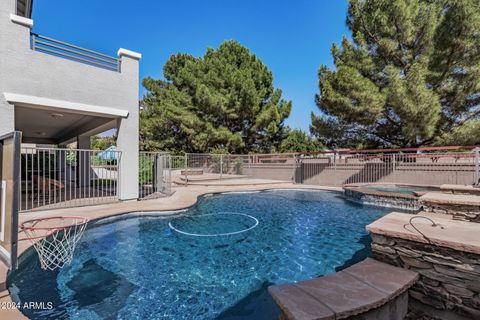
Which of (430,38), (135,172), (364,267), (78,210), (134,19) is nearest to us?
(364,267)

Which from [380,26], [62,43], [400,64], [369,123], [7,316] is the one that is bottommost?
[7,316]

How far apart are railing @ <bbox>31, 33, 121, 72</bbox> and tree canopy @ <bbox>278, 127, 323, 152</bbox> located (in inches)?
610

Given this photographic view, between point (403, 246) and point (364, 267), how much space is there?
1.65ft

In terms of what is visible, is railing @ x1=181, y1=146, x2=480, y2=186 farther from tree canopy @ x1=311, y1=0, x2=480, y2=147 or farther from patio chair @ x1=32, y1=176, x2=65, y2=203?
patio chair @ x1=32, y1=176, x2=65, y2=203

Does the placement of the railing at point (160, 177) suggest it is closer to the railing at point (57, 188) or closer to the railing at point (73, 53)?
the railing at point (57, 188)

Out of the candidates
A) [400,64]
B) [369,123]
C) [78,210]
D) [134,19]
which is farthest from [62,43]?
[400,64]

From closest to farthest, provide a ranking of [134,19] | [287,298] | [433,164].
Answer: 1. [287,298]
2. [433,164]
3. [134,19]

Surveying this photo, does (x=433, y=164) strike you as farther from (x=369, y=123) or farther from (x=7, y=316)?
(x=7, y=316)

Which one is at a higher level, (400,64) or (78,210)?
(400,64)

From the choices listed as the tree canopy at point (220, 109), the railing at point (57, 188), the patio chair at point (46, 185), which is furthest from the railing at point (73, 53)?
the tree canopy at point (220, 109)

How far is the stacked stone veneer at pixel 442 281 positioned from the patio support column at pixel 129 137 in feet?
25.9

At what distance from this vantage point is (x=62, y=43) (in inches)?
269

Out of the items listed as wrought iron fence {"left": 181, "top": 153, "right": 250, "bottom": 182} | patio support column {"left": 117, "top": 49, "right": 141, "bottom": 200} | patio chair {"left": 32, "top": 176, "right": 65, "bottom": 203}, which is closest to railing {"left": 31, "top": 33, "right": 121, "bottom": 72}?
patio support column {"left": 117, "top": 49, "right": 141, "bottom": 200}

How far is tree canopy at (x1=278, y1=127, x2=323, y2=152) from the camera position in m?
20.6
